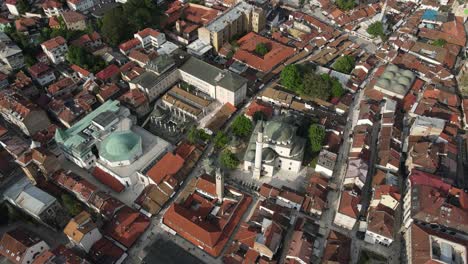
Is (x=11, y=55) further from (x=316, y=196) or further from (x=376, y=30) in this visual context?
(x=376, y=30)

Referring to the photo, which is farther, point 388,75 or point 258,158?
point 388,75

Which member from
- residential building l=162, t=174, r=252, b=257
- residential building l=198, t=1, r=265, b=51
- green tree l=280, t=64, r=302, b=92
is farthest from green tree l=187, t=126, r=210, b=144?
residential building l=198, t=1, r=265, b=51

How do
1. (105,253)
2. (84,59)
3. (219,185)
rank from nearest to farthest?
(105,253), (219,185), (84,59)

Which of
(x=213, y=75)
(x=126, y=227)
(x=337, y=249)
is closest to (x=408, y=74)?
(x=213, y=75)

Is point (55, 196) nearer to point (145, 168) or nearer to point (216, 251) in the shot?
point (145, 168)

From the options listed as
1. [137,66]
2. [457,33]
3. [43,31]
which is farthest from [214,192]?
[457,33]

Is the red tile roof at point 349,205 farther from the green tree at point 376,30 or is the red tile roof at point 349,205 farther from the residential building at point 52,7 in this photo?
the residential building at point 52,7

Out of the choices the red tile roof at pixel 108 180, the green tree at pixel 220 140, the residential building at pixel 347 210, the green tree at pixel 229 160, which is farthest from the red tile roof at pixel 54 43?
the residential building at pixel 347 210
